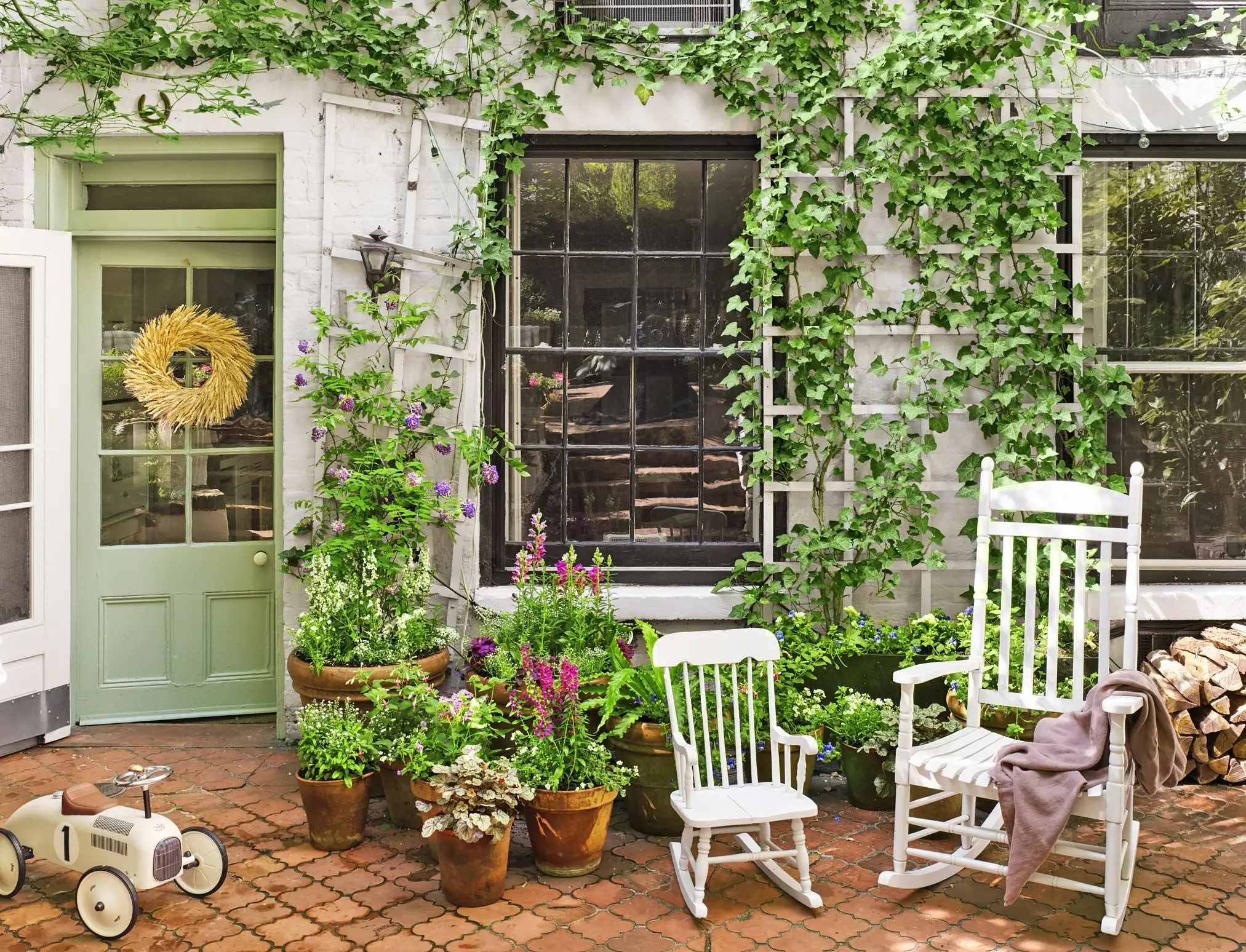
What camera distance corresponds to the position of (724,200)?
499 centimetres

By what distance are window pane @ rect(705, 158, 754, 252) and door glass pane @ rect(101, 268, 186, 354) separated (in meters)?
2.59

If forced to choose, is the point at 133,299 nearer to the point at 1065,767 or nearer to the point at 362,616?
the point at 362,616

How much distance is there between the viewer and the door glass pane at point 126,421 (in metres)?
5.14

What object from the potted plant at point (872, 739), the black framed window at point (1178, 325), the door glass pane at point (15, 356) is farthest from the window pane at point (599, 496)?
the door glass pane at point (15, 356)

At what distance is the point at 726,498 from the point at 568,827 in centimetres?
194

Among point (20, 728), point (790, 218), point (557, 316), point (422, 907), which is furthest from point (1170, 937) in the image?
point (20, 728)

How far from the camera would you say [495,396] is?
16.3 feet

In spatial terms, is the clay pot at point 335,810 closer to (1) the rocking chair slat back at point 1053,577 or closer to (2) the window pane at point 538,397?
(2) the window pane at point 538,397

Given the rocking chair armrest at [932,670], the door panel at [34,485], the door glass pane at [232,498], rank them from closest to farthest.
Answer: the rocking chair armrest at [932,670] < the door panel at [34,485] < the door glass pane at [232,498]

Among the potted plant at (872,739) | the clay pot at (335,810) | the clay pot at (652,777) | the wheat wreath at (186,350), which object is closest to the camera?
the clay pot at (335,810)

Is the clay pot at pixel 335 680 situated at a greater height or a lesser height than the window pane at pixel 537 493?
lesser

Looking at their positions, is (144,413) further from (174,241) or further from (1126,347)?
(1126,347)

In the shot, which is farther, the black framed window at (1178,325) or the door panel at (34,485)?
the black framed window at (1178,325)

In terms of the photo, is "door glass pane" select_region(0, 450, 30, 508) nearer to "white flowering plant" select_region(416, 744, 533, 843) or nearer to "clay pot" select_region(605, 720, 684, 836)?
"white flowering plant" select_region(416, 744, 533, 843)
